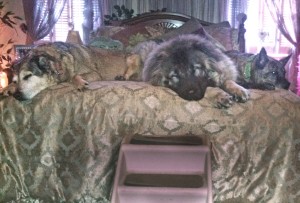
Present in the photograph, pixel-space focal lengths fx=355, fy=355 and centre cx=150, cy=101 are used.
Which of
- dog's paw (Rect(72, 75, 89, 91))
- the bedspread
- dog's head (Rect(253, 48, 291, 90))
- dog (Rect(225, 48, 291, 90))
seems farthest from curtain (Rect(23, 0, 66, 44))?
dog's head (Rect(253, 48, 291, 90))

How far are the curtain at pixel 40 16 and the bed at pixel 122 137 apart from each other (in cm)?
323

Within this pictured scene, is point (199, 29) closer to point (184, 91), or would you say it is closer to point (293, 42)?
point (184, 91)

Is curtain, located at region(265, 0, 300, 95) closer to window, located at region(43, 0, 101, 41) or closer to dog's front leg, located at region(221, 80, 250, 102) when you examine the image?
window, located at region(43, 0, 101, 41)

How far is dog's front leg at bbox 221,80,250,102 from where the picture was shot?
2.10m

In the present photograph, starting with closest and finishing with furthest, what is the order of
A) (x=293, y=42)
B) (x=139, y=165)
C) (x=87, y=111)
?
(x=139, y=165)
(x=87, y=111)
(x=293, y=42)

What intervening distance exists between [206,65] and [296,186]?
92 cm

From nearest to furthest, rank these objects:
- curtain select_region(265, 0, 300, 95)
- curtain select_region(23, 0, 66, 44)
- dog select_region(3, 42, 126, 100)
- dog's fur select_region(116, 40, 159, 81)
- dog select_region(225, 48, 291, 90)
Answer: dog select_region(3, 42, 126, 100)
dog select_region(225, 48, 291, 90)
dog's fur select_region(116, 40, 159, 81)
curtain select_region(265, 0, 300, 95)
curtain select_region(23, 0, 66, 44)

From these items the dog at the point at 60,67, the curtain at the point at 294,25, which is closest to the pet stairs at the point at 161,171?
the dog at the point at 60,67

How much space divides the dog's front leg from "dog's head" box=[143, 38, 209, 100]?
0.13 metres

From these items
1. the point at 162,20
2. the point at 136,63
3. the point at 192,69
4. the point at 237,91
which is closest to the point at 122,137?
the point at 192,69

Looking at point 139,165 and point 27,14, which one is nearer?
point 139,165

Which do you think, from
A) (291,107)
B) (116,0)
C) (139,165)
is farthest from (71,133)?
(116,0)

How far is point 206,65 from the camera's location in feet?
7.71

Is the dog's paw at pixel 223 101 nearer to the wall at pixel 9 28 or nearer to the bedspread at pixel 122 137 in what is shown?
the bedspread at pixel 122 137
